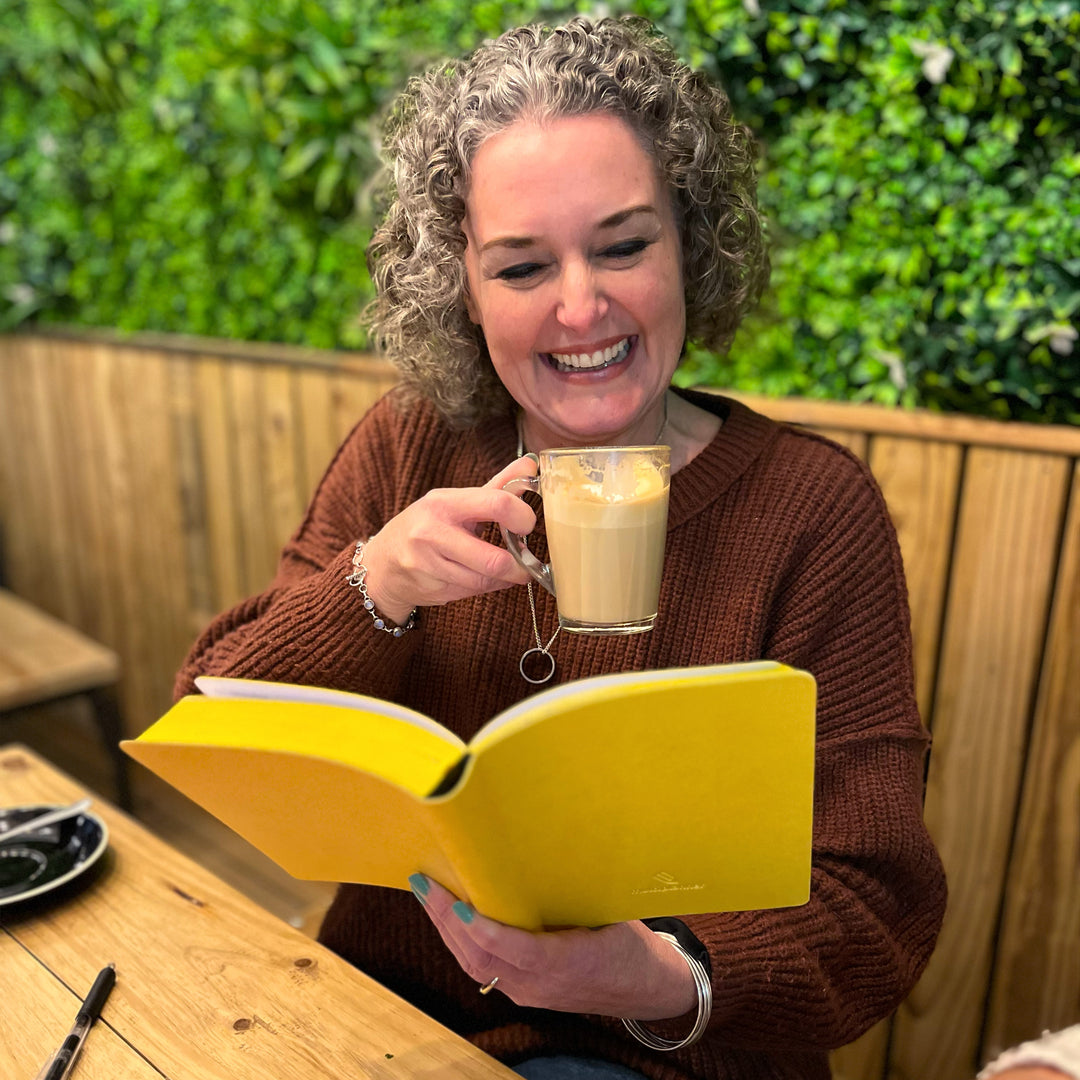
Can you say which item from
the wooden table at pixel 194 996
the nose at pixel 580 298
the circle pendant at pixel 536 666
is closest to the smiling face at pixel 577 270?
the nose at pixel 580 298

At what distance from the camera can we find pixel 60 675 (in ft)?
9.30

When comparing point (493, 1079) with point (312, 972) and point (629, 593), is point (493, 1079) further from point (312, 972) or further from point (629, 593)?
point (629, 593)

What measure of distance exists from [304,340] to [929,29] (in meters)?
1.90

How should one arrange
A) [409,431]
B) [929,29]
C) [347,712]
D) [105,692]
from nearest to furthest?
1. [347,712]
2. [409,431]
3. [929,29]
4. [105,692]

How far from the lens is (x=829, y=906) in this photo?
3.82ft

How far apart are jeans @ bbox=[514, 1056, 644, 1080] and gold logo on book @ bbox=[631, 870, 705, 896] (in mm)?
446

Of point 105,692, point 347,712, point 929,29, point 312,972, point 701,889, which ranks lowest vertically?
point 105,692

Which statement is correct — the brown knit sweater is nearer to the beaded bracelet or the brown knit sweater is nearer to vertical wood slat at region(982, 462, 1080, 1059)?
the beaded bracelet

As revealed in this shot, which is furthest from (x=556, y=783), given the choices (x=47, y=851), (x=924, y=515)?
(x=924, y=515)

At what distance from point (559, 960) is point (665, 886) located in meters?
0.11

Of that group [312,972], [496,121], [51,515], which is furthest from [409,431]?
[51,515]

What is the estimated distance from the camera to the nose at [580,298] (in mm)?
1174

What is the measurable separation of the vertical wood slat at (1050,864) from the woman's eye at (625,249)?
2.89 ft

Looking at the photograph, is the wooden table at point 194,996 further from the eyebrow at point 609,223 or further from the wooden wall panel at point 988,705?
the wooden wall panel at point 988,705
